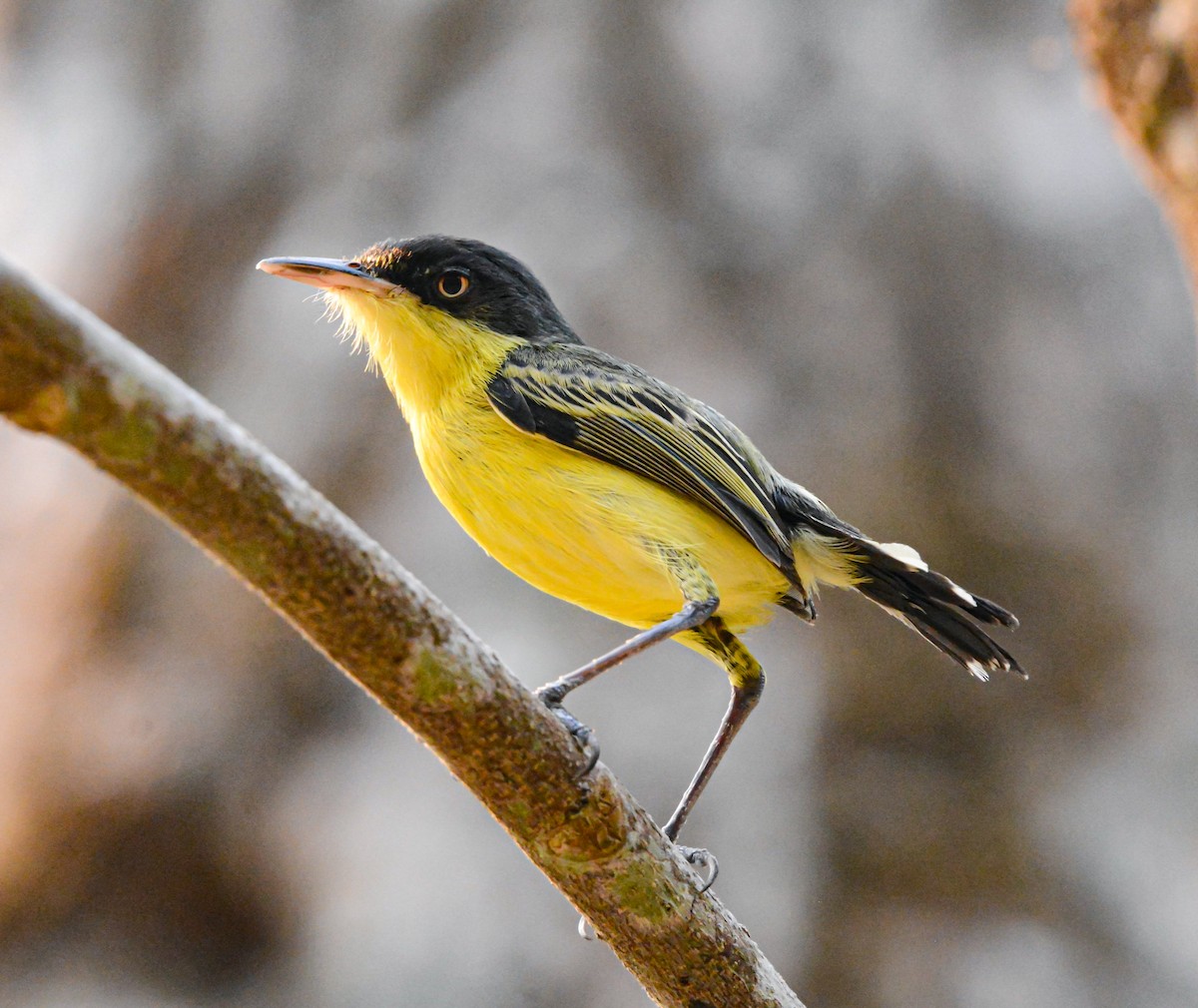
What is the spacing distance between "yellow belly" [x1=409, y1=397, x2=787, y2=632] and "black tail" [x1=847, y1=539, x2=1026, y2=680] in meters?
0.59

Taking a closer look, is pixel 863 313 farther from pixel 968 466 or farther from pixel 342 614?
pixel 342 614

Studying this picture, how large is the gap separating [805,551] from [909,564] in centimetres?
37

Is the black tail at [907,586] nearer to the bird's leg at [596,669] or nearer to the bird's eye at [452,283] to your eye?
the bird's leg at [596,669]

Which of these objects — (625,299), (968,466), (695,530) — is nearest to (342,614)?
(695,530)

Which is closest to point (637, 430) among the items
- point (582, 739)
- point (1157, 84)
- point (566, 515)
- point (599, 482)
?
point (599, 482)

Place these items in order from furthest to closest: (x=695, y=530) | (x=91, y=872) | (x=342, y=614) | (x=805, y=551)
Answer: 1. (x=91, y=872)
2. (x=805, y=551)
3. (x=695, y=530)
4. (x=342, y=614)

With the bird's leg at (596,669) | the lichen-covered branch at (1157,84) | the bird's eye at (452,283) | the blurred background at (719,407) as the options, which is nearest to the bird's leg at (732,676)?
the bird's leg at (596,669)

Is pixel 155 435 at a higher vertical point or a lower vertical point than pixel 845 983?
higher

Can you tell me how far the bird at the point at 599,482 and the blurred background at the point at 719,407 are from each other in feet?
9.49

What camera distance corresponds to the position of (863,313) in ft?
25.1

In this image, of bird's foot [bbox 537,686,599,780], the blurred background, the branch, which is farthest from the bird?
the blurred background

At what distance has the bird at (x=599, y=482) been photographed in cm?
361

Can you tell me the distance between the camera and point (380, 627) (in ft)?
7.55

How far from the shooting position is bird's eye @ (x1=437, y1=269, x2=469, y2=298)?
418 centimetres
